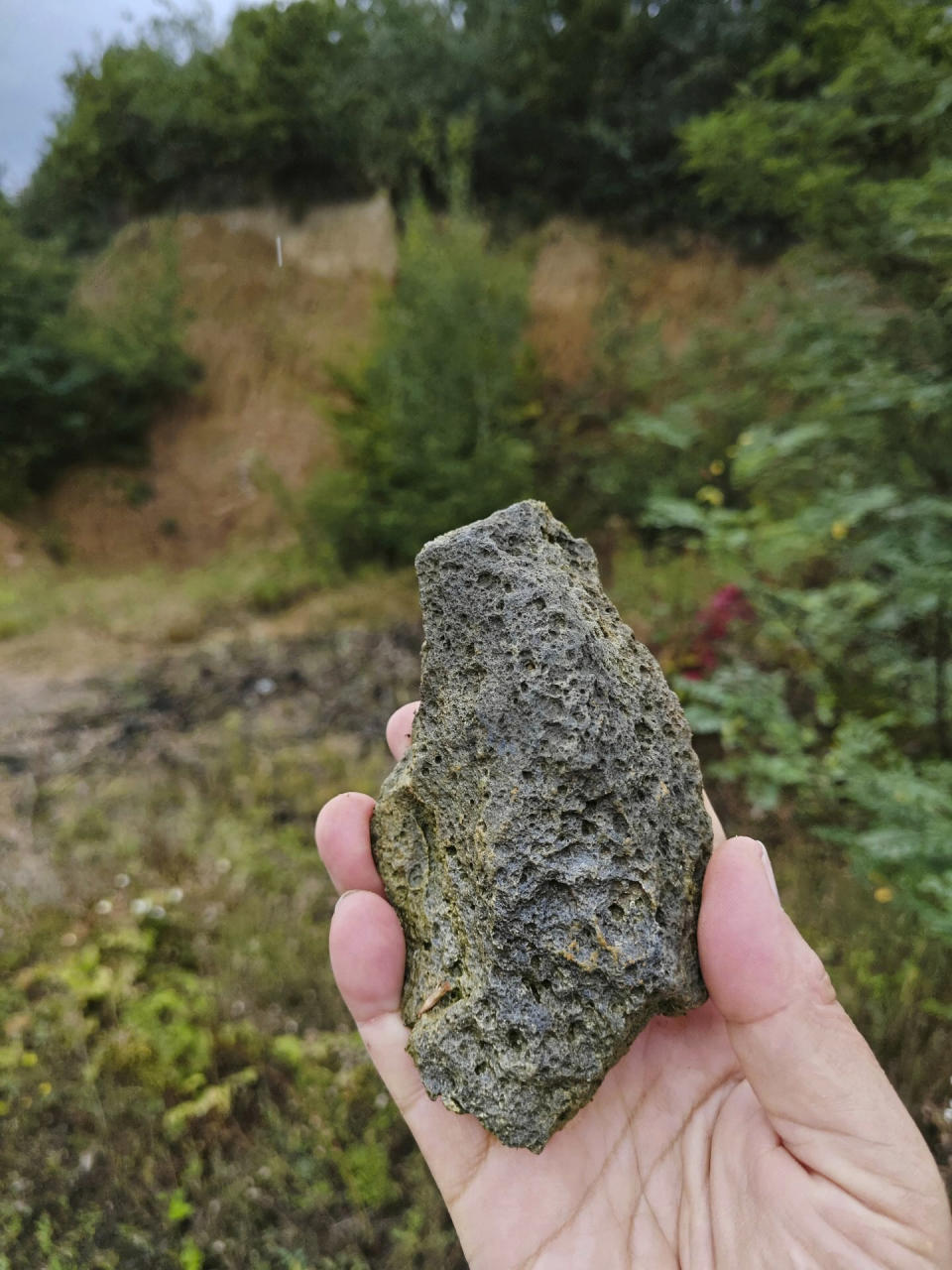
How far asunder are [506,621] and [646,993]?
0.72 m

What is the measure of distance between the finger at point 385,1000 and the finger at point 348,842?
0.30 ft

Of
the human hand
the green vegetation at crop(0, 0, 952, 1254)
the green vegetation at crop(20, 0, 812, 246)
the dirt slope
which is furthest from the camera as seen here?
the dirt slope

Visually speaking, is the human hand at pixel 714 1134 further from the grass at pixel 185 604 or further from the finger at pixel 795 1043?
the grass at pixel 185 604

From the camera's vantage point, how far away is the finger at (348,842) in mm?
1841

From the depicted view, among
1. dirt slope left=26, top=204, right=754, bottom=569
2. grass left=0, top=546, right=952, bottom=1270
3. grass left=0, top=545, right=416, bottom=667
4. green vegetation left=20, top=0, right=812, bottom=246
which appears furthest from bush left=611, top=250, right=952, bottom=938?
dirt slope left=26, top=204, right=754, bottom=569

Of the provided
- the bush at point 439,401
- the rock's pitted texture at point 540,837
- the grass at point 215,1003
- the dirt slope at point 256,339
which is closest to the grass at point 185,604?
the bush at point 439,401

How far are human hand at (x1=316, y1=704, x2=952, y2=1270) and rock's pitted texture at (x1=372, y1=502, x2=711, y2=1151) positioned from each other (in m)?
0.14

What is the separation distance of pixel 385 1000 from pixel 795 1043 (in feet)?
2.87

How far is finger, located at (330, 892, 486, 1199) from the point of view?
5.59ft

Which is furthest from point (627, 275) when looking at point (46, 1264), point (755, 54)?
point (46, 1264)

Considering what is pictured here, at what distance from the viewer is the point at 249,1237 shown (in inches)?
89.6

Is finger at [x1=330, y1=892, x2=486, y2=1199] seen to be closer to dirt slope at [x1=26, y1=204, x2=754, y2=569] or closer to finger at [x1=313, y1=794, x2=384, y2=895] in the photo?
finger at [x1=313, y1=794, x2=384, y2=895]

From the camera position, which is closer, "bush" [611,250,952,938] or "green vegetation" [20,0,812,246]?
"bush" [611,250,952,938]

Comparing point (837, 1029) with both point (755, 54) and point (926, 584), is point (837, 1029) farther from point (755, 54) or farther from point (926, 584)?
point (755, 54)
